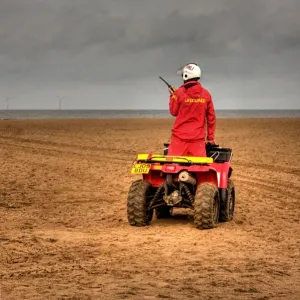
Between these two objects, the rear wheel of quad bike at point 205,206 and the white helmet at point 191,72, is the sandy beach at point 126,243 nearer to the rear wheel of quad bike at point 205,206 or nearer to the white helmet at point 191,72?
the rear wheel of quad bike at point 205,206

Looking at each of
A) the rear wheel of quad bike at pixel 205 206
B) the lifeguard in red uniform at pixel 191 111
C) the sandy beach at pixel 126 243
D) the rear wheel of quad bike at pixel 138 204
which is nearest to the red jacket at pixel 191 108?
the lifeguard in red uniform at pixel 191 111

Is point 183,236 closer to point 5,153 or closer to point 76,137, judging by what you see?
point 5,153

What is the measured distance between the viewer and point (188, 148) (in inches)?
447

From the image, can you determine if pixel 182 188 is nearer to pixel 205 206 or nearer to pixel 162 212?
pixel 205 206

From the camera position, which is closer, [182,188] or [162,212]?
[182,188]

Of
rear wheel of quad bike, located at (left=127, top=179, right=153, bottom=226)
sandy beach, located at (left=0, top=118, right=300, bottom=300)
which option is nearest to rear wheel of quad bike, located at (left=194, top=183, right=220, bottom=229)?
sandy beach, located at (left=0, top=118, right=300, bottom=300)

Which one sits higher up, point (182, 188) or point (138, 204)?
point (182, 188)

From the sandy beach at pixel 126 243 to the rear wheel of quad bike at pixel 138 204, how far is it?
130 mm

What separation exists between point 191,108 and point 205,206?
1564 mm

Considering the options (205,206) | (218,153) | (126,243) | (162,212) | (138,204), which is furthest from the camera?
(162,212)

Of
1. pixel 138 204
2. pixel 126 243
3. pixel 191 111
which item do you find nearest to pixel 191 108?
pixel 191 111

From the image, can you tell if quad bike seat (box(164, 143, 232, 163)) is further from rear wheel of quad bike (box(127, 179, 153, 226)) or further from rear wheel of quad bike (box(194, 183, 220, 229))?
rear wheel of quad bike (box(127, 179, 153, 226))

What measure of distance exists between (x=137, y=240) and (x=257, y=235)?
5.92 feet

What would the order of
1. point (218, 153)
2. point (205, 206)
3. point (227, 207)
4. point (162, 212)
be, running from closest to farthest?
point (205, 206) → point (227, 207) → point (218, 153) → point (162, 212)
